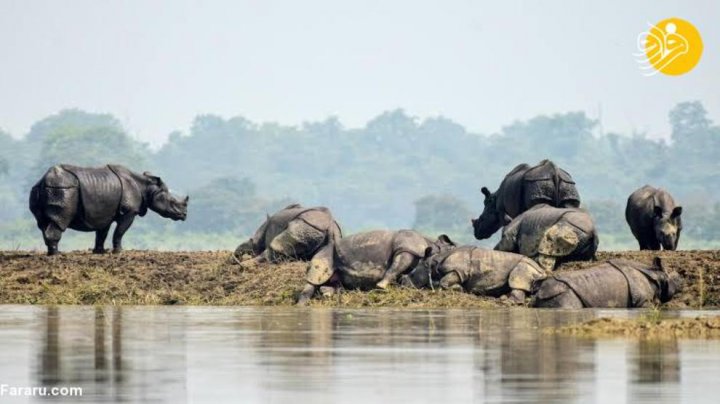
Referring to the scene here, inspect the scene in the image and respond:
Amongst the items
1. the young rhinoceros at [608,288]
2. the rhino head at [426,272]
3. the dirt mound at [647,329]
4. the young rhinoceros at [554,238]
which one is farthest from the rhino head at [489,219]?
the dirt mound at [647,329]

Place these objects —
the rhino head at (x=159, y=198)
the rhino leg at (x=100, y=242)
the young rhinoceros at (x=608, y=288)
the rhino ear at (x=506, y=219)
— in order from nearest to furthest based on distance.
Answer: the young rhinoceros at (x=608, y=288)
the rhino ear at (x=506, y=219)
the rhino leg at (x=100, y=242)
the rhino head at (x=159, y=198)

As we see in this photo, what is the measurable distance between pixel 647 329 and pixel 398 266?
8.96 m

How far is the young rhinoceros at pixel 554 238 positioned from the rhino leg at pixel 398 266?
2.14m

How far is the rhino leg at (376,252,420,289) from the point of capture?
27766 millimetres

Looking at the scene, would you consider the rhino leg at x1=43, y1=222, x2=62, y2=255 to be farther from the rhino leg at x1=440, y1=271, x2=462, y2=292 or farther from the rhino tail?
the rhino leg at x1=440, y1=271, x2=462, y2=292

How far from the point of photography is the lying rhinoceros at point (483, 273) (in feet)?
87.7

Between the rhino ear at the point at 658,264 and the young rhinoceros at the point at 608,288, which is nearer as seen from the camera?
the young rhinoceros at the point at 608,288

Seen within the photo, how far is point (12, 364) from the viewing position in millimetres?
15734

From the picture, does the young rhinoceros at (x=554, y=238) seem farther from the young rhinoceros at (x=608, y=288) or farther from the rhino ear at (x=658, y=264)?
the young rhinoceros at (x=608, y=288)

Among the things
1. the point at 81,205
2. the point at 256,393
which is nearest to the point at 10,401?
the point at 256,393

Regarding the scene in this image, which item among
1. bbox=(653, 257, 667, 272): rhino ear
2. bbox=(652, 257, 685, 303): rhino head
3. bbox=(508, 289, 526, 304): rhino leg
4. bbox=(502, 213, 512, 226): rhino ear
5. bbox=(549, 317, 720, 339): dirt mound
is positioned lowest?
bbox=(549, 317, 720, 339): dirt mound

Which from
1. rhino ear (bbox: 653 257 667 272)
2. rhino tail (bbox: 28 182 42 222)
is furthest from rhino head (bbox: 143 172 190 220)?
rhino ear (bbox: 653 257 667 272)

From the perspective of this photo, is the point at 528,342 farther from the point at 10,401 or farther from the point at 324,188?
the point at 324,188

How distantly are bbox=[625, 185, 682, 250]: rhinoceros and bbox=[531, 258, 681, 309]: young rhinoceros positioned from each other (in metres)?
8.67
